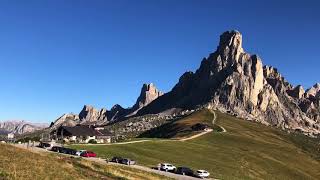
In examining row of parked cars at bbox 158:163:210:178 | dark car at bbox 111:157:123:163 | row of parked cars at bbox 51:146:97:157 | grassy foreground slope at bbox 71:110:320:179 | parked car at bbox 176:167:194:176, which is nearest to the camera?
row of parked cars at bbox 158:163:210:178

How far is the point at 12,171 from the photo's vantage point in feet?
124

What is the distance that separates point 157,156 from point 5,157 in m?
62.2

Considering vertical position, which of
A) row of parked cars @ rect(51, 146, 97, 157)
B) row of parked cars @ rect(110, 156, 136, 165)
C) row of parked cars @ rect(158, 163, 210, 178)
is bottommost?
row of parked cars @ rect(158, 163, 210, 178)

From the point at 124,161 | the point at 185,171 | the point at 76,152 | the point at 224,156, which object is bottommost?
Answer: the point at 185,171

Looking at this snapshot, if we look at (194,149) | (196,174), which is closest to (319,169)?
(194,149)

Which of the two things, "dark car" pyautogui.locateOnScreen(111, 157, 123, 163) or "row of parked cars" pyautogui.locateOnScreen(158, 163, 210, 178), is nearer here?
"row of parked cars" pyautogui.locateOnScreen(158, 163, 210, 178)

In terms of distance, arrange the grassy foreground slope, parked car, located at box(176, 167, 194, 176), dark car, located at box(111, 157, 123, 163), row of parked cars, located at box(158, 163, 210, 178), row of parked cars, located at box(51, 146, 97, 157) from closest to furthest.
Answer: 1. row of parked cars, located at box(158, 163, 210, 178)
2. parked car, located at box(176, 167, 194, 176)
3. dark car, located at box(111, 157, 123, 163)
4. row of parked cars, located at box(51, 146, 97, 157)
5. the grassy foreground slope

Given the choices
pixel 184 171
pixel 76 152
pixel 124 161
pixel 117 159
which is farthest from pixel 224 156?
pixel 76 152

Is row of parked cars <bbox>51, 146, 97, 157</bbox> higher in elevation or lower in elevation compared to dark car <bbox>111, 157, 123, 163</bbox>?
higher

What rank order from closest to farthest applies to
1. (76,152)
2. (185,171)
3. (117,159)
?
(185,171), (117,159), (76,152)

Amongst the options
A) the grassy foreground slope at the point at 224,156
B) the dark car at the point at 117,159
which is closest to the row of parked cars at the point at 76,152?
the dark car at the point at 117,159

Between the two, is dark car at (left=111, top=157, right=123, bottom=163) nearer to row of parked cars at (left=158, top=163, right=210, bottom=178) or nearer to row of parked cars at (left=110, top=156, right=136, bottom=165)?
row of parked cars at (left=110, top=156, right=136, bottom=165)

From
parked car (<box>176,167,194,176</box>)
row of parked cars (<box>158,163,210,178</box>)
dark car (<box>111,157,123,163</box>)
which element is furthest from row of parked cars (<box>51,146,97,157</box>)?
parked car (<box>176,167,194,176</box>)

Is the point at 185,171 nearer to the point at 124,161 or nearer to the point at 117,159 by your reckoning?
the point at 124,161
